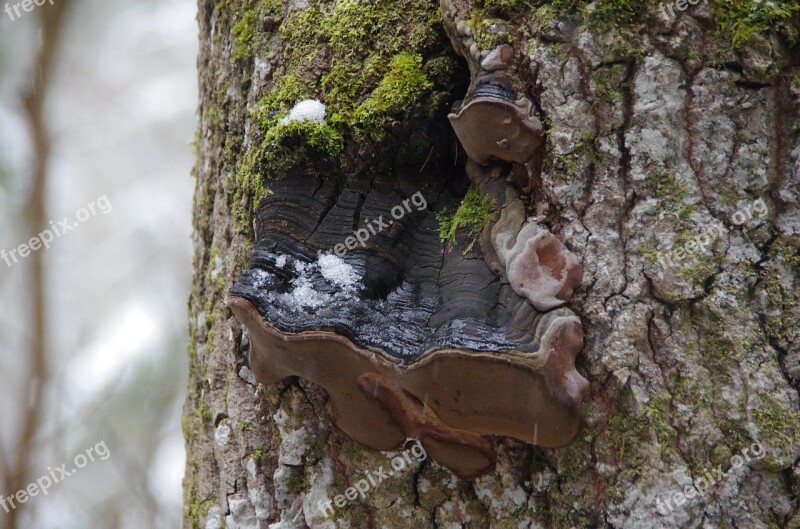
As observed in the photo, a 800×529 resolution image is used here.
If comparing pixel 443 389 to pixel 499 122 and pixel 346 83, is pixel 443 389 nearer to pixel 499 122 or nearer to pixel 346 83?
pixel 499 122

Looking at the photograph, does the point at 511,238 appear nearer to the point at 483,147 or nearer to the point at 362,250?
the point at 483,147

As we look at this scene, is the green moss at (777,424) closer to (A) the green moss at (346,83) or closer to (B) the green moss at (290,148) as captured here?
(A) the green moss at (346,83)

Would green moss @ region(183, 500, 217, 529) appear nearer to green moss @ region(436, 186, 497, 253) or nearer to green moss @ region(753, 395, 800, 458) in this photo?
green moss @ region(436, 186, 497, 253)

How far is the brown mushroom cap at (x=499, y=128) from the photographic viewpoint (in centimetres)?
126

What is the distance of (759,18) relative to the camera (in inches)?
48.7

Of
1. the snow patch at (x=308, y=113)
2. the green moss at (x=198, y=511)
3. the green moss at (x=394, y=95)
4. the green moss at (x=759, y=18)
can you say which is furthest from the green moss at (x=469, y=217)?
the green moss at (x=198, y=511)

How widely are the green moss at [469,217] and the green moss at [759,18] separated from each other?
0.60 meters

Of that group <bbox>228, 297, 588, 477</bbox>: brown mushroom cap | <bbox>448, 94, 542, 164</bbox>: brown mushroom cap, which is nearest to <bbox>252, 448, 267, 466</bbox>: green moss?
<bbox>228, 297, 588, 477</bbox>: brown mushroom cap

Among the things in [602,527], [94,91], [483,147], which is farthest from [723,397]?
[94,91]

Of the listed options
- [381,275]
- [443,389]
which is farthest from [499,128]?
[443,389]

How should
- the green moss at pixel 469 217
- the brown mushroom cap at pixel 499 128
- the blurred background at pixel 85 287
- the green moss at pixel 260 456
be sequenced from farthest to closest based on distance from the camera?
the blurred background at pixel 85 287, the green moss at pixel 260 456, the green moss at pixel 469 217, the brown mushroom cap at pixel 499 128

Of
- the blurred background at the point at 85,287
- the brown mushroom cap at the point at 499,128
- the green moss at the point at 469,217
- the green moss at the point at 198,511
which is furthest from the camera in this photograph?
the blurred background at the point at 85,287

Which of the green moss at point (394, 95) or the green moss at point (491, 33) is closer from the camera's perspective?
the green moss at point (491, 33)

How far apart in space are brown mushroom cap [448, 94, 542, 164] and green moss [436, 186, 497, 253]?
121 mm
